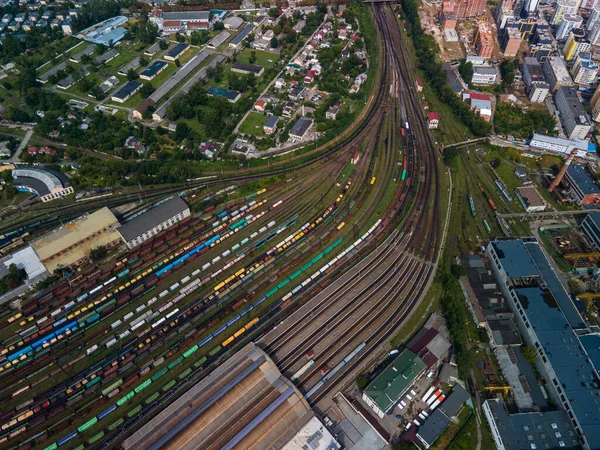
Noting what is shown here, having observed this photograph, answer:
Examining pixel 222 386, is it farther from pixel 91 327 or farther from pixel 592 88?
pixel 592 88

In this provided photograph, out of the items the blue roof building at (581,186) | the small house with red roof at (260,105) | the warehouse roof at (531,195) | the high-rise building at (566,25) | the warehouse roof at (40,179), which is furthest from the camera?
the high-rise building at (566,25)

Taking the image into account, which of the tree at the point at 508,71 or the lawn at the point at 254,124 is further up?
the lawn at the point at 254,124

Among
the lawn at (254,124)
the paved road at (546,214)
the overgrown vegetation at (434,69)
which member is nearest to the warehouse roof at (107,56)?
the lawn at (254,124)

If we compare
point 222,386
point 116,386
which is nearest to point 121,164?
point 116,386

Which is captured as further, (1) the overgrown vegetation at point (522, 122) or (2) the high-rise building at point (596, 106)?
(2) the high-rise building at point (596, 106)

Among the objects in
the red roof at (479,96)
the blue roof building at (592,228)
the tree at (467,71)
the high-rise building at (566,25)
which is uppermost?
the tree at (467,71)

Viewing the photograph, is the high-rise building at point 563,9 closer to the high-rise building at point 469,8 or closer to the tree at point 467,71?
the high-rise building at point 469,8

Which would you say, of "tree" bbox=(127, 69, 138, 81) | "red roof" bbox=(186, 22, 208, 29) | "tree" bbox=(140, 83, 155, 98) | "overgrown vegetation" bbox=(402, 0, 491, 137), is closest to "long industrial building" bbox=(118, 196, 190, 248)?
"tree" bbox=(140, 83, 155, 98)

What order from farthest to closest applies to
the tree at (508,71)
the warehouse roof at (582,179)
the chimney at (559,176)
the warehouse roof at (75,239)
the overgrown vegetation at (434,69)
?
the tree at (508,71) → the overgrown vegetation at (434,69) → the warehouse roof at (582,179) → the chimney at (559,176) → the warehouse roof at (75,239)
